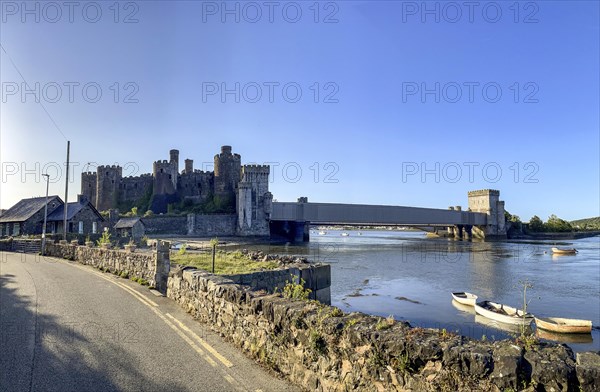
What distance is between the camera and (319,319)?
5.95 metres

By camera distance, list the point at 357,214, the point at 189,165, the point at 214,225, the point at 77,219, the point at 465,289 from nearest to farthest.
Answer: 1. the point at 465,289
2. the point at 77,219
3. the point at 214,225
4. the point at 357,214
5. the point at 189,165

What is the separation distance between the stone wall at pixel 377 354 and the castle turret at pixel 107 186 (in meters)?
98.7

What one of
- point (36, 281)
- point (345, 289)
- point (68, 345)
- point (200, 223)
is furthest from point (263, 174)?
point (68, 345)

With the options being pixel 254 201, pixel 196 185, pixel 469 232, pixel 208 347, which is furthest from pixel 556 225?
pixel 208 347

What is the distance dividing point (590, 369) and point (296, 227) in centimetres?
9776

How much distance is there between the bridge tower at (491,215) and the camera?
11106cm

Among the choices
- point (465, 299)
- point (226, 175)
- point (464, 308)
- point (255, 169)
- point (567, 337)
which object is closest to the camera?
point (567, 337)

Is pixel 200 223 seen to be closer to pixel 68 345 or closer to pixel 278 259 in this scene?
pixel 278 259

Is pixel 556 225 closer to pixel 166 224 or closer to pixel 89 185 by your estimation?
pixel 166 224

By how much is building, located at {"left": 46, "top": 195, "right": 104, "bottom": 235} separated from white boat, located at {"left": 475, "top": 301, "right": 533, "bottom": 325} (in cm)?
4414

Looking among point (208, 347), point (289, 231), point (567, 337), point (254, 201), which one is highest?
point (254, 201)

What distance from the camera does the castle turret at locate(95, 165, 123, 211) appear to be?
315ft

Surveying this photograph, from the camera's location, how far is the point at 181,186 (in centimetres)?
9781

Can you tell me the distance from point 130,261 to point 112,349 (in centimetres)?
1040
